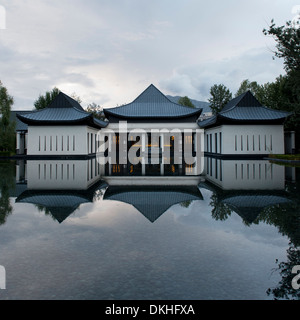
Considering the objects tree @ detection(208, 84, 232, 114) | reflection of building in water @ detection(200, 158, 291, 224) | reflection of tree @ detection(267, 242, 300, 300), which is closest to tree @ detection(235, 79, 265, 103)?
tree @ detection(208, 84, 232, 114)

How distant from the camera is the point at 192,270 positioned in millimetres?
3979

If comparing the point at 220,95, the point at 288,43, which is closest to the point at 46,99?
the point at 220,95

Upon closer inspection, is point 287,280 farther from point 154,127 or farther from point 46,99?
point 46,99

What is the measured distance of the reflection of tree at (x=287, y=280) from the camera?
339 cm

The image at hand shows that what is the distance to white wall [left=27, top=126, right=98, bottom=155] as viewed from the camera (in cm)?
2667

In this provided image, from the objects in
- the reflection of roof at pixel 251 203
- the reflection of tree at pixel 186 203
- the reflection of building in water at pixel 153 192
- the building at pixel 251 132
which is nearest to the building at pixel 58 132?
the building at pixel 251 132

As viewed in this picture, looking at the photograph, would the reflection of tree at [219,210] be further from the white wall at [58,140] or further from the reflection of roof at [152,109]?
the reflection of roof at [152,109]

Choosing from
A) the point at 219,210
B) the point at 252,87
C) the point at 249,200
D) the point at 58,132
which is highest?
the point at 252,87

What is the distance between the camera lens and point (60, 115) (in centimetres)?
2714

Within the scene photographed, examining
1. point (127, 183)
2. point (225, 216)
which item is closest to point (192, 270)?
point (225, 216)

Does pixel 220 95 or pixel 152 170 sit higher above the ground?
pixel 220 95

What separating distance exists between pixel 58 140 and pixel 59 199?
18911 mm

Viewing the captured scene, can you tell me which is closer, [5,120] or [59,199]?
[59,199]

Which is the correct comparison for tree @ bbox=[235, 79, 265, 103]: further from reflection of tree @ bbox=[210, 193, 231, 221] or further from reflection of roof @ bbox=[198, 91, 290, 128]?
reflection of tree @ bbox=[210, 193, 231, 221]
